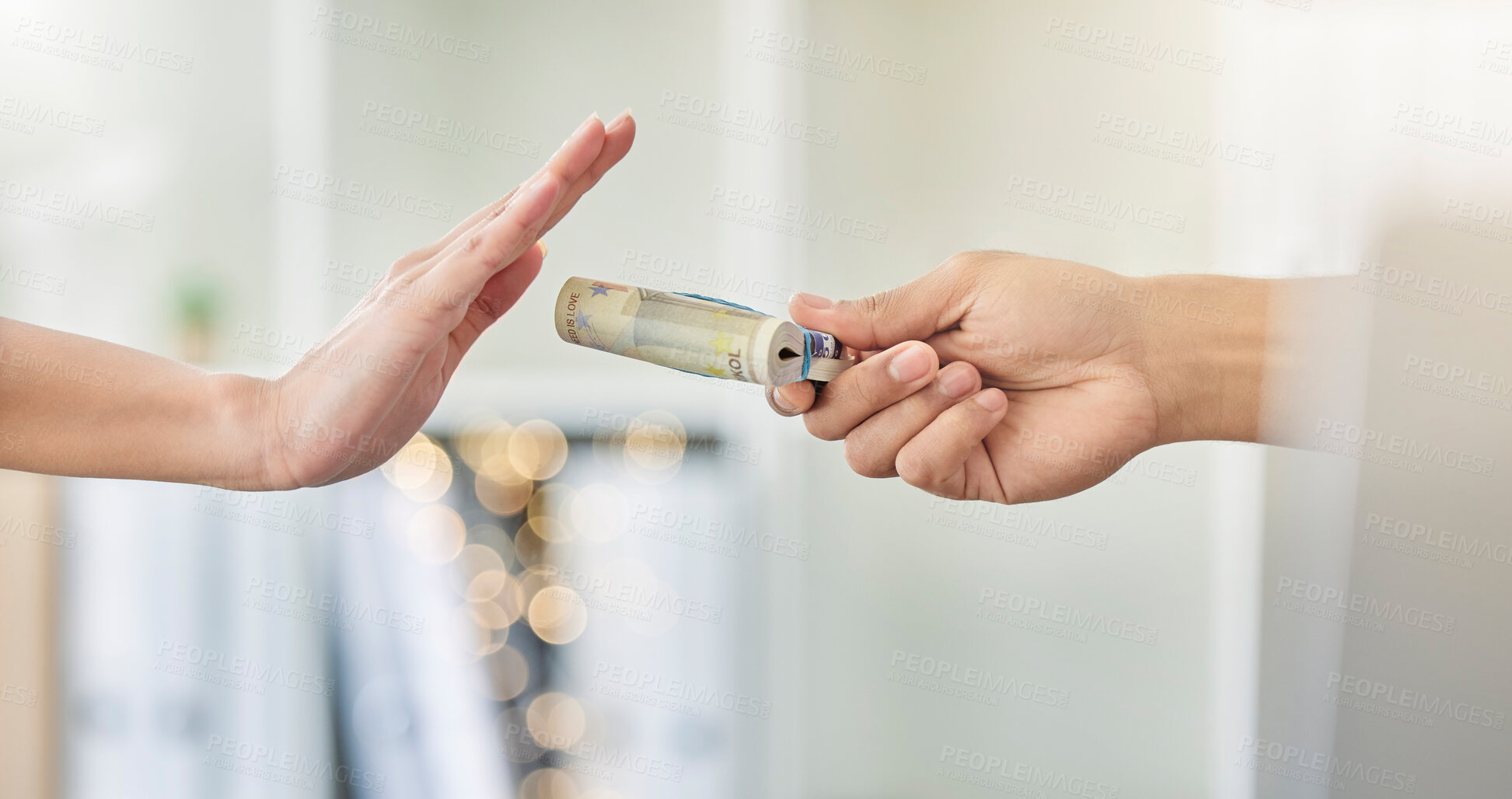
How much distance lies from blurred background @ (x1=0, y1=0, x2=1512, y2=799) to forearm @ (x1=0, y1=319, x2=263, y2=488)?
693 mm

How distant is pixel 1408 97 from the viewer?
51 cm

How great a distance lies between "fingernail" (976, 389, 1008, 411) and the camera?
771 millimetres

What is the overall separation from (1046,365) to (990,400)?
93 mm

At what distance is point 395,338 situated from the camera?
0.63 m

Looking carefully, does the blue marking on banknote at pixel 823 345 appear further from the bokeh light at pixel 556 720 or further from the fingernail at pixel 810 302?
the bokeh light at pixel 556 720

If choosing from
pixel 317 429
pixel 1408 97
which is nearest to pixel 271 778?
pixel 317 429

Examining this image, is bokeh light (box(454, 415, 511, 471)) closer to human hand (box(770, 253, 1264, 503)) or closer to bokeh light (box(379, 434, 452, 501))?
bokeh light (box(379, 434, 452, 501))

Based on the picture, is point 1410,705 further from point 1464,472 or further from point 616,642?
point 616,642

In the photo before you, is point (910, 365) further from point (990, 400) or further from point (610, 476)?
point (610, 476)

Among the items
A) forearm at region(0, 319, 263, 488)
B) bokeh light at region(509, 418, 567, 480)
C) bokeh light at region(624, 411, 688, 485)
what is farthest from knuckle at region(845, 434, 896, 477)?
bokeh light at region(509, 418, 567, 480)

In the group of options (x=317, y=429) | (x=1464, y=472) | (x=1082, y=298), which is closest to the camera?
(x=1464, y=472)

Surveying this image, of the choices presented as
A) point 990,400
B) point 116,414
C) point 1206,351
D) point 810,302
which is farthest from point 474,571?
point 1206,351

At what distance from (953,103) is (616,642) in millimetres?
1021

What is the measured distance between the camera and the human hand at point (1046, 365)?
79 centimetres
